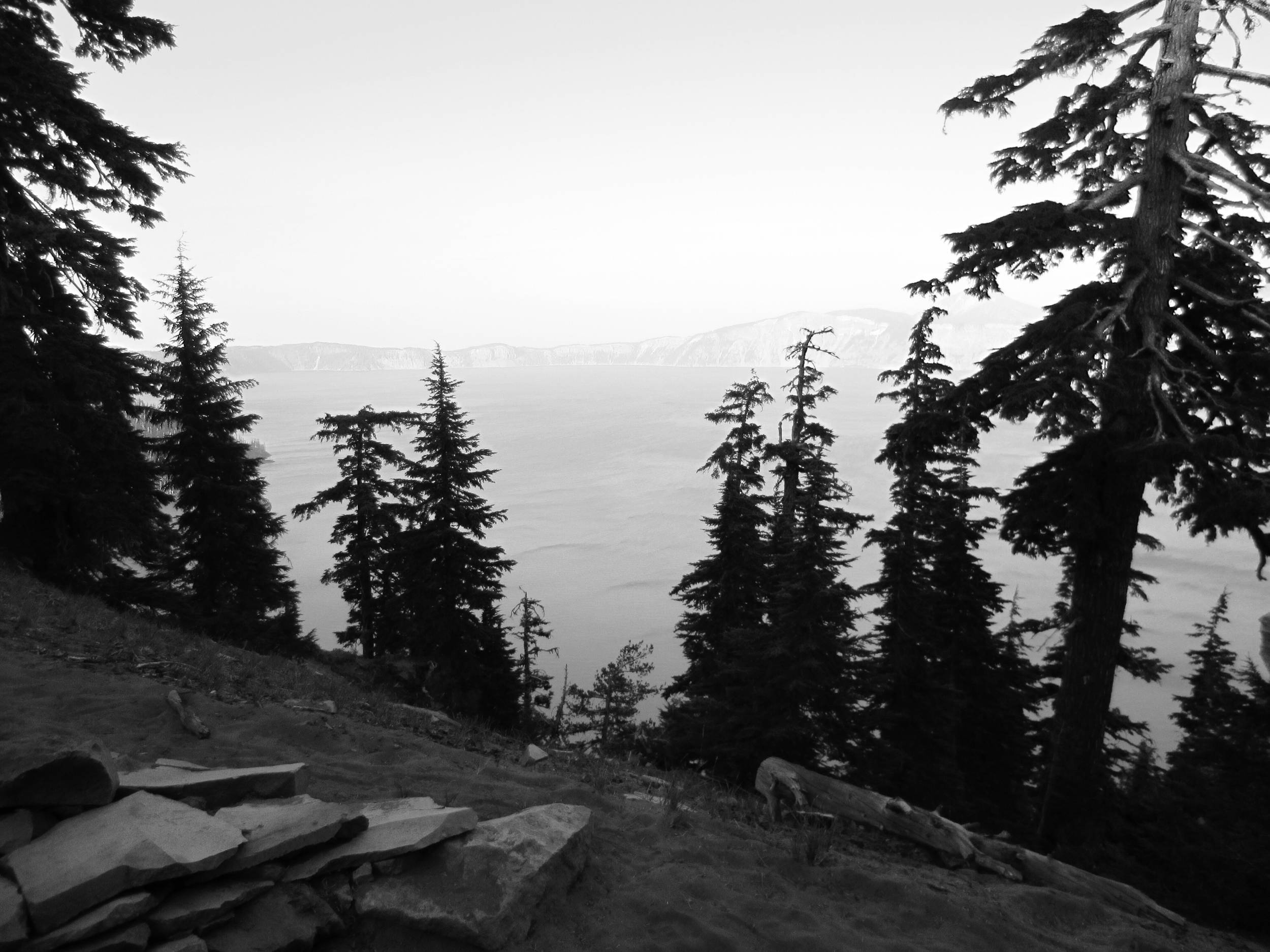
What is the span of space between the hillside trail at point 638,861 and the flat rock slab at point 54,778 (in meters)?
1.43

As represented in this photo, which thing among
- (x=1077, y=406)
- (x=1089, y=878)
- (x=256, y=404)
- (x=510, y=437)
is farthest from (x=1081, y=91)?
(x=256, y=404)

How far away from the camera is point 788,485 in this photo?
20531 mm

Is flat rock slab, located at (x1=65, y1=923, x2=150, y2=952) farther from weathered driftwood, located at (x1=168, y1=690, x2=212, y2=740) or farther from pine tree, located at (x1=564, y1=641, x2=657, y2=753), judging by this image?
pine tree, located at (x1=564, y1=641, x2=657, y2=753)

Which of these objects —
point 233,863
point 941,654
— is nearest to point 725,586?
point 941,654

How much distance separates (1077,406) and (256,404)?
18791 centimetres

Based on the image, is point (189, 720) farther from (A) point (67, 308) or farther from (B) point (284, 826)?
(A) point (67, 308)

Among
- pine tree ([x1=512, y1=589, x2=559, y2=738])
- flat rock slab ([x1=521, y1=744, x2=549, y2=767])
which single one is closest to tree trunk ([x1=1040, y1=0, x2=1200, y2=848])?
flat rock slab ([x1=521, y1=744, x2=549, y2=767])

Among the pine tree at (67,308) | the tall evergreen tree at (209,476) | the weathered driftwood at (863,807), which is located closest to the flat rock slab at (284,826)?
the weathered driftwood at (863,807)

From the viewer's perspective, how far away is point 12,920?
3137 mm

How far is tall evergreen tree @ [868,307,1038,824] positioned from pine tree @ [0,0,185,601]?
578 inches

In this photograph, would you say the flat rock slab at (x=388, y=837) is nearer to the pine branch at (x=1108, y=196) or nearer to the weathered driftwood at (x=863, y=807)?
the weathered driftwood at (x=863, y=807)

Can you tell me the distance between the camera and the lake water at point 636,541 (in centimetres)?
4138

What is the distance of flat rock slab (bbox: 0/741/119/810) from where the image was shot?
3818mm

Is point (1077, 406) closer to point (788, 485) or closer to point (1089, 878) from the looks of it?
point (1089, 878)
